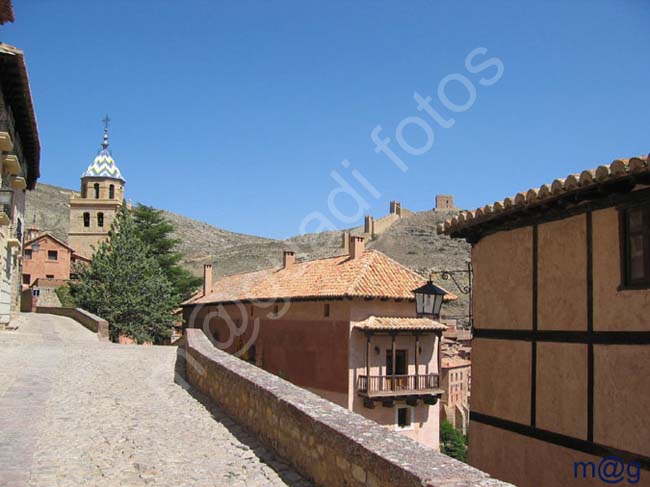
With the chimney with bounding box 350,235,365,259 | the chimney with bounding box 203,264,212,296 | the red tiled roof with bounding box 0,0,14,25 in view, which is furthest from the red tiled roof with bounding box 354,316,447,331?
the chimney with bounding box 203,264,212,296

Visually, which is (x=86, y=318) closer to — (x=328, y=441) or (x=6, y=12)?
(x=6, y=12)

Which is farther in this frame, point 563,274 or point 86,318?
point 86,318

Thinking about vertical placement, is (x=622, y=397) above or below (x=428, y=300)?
below

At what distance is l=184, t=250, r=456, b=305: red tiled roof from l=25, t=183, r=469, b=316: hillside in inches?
1733

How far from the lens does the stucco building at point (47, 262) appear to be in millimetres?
46688

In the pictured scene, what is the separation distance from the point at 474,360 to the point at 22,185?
1784cm

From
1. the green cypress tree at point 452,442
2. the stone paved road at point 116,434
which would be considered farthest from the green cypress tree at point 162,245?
the stone paved road at point 116,434

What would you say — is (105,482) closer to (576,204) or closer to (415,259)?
(576,204)

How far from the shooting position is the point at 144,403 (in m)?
10.2

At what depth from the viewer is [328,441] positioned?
5402 millimetres

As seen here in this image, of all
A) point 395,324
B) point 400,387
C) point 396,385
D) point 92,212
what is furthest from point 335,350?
point 92,212

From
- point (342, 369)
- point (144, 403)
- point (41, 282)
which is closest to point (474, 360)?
point (144, 403)

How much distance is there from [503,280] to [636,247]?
2515 mm

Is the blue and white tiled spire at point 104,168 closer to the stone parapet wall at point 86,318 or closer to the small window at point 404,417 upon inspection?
the stone parapet wall at point 86,318
